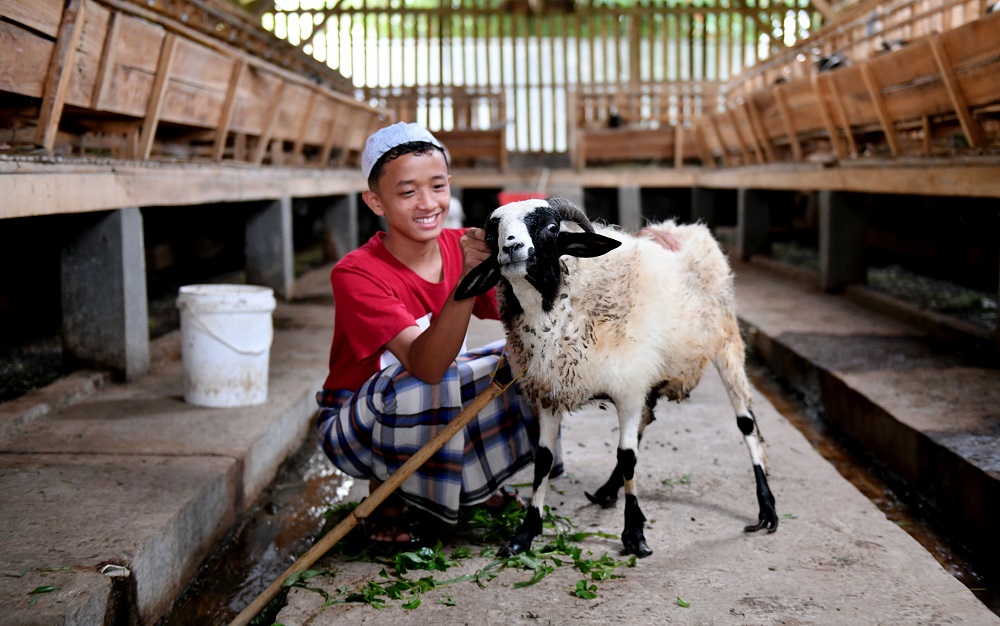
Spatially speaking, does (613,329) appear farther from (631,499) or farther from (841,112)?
(841,112)

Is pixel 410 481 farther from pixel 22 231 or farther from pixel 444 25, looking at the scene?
pixel 444 25

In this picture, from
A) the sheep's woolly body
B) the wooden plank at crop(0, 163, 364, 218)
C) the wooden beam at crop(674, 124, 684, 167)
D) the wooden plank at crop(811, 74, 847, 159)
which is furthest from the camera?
the wooden beam at crop(674, 124, 684, 167)

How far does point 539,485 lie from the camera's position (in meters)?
2.89

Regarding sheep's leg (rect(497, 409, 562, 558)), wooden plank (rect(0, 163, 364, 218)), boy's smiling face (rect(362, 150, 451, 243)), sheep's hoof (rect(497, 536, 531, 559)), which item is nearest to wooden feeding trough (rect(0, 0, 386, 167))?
wooden plank (rect(0, 163, 364, 218))

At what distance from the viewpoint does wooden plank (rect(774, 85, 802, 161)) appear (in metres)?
8.71

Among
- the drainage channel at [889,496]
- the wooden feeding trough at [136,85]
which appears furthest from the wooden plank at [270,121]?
the drainage channel at [889,496]

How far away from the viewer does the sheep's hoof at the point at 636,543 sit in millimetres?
2848

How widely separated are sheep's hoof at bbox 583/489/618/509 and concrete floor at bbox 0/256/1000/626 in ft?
0.16

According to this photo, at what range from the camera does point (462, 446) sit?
113 inches

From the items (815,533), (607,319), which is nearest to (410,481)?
(607,319)

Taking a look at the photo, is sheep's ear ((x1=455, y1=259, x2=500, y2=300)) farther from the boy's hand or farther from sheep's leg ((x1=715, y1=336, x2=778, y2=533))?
sheep's leg ((x1=715, y1=336, x2=778, y2=533))

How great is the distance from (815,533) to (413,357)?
4.84ft

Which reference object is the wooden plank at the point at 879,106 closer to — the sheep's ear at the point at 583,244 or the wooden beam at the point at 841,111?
the wooden beam at the point at 841,111

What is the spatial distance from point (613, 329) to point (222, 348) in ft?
7.43
